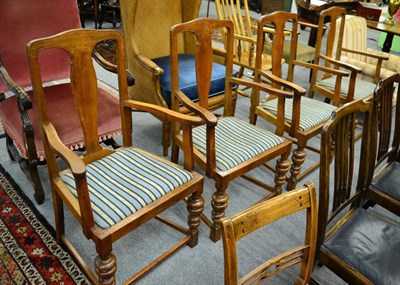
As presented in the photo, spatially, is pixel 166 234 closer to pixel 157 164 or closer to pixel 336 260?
pixel 157 164

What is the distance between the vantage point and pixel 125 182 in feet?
4.63

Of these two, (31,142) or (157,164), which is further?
(31,142)

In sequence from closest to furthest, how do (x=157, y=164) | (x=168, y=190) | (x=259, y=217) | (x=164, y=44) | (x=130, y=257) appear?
1. (x=259, y=217)
2. (x=168, y=190)
3. (x=157, y=164)
4. (x=130, y=257)
5. (x=164, y=44)

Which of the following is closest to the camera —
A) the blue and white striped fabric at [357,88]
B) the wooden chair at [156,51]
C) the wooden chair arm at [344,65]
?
the wooden chair at [156,51]

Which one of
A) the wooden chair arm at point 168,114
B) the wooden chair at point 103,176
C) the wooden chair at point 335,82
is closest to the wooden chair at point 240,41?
the wooden chair at point 335,82

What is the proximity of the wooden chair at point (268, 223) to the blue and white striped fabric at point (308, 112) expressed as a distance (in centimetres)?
103

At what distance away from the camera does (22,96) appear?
1.61 metres

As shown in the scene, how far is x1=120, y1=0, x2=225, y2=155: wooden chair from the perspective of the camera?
2230 mm

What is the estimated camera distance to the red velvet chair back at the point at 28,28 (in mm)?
1930

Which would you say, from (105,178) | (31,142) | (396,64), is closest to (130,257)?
(105,178)

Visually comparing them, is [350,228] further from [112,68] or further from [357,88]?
[357,88]

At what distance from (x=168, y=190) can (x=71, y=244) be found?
2.11 ft

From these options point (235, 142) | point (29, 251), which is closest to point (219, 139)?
point (235, 142)

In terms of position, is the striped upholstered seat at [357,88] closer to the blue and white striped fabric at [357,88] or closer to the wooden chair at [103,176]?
A: the blue and white striped fabric at [357,88]
